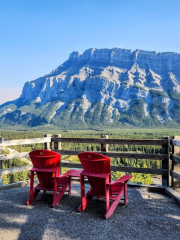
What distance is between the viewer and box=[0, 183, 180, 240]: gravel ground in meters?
3.68

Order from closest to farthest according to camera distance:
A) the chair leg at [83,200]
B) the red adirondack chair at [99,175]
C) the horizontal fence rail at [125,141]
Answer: the red adirondack chair at [99,175], the chair leg at [83,200], the horizontal fence rail at [125,141]

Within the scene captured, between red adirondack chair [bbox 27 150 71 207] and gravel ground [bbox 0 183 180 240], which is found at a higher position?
red adirondack chair [bbox 27 150 71 207]

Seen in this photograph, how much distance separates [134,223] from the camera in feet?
13.5

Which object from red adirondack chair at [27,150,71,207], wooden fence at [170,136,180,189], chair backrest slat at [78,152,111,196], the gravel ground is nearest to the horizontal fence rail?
wooden fence at [170,136,180,189]

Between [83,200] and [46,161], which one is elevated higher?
[46,161]

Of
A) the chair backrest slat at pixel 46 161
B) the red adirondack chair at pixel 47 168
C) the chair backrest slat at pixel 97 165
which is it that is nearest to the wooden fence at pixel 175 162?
the chair backrest slat at pixel 97 165

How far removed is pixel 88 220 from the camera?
423 cm

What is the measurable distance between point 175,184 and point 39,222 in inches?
153

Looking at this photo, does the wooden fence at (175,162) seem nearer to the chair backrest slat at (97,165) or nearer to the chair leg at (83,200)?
the chair backrest slat at (97,165)

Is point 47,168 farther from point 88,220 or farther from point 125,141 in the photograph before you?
point 125,141

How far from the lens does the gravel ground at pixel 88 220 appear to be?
12.1ft

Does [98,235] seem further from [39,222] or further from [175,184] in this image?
[175,184]

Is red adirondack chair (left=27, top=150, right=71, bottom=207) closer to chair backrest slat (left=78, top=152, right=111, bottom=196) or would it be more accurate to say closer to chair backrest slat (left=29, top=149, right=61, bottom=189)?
chair backrest slat (left=29, top=149, right=61, bottom=189)

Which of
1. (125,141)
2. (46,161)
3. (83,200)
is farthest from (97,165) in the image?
(125,141)
